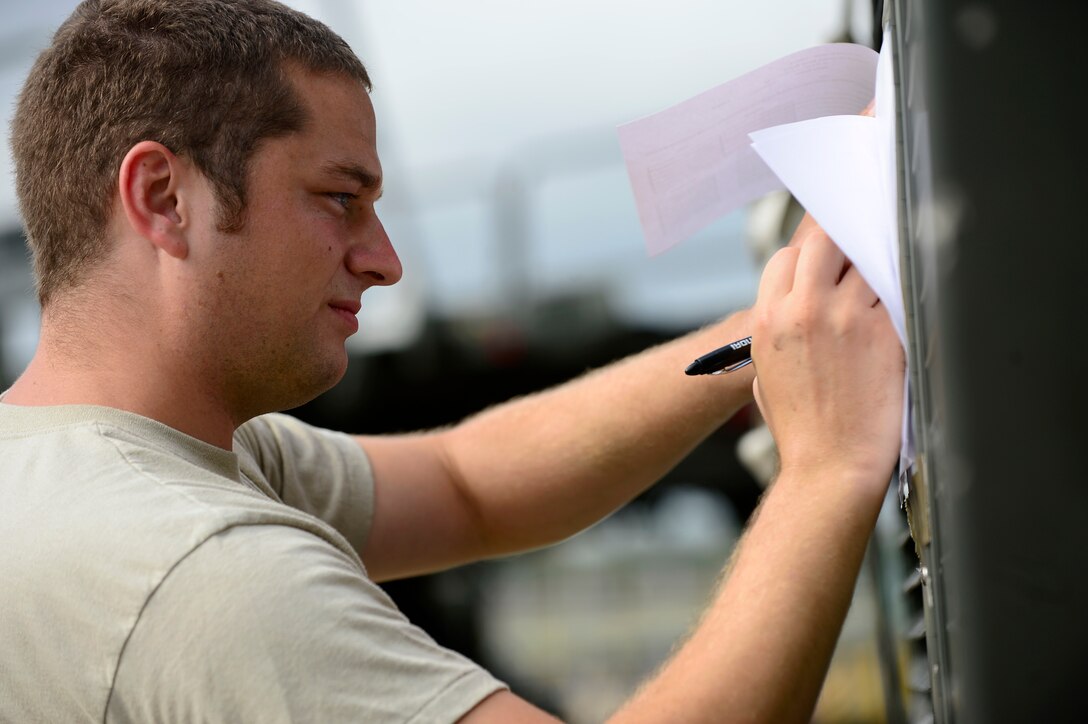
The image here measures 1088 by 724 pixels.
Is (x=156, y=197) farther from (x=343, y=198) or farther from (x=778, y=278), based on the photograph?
(x=778, y=278)

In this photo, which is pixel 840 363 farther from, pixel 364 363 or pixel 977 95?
pixel 364 363

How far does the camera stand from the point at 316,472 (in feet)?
4.58

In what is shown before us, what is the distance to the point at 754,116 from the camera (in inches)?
37.9

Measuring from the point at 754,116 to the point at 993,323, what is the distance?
20.4 inches

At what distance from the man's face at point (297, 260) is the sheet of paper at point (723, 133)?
31 cm

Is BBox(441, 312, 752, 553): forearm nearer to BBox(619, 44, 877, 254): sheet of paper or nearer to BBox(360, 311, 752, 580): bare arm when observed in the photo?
BBox(360, 311, 752, 580): bare arm

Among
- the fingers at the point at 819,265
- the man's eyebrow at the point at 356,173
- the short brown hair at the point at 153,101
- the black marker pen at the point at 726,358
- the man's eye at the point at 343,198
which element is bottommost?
the black marker pen at the point at 726,358

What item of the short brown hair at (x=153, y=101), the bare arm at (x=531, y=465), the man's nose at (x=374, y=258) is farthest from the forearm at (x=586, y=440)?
the short brown hair at (x=153, y=101)

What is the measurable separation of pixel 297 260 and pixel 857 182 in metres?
0.57

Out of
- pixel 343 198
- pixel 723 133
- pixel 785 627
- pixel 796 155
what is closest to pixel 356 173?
pixel 343 198

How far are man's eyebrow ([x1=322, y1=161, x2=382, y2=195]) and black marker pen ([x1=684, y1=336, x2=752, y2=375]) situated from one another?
1.29 feet

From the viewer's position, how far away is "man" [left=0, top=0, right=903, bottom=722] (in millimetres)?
802

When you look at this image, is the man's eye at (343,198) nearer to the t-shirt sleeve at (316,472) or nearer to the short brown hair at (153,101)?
the short brown hair at (153,101)

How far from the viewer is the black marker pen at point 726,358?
99 cm
